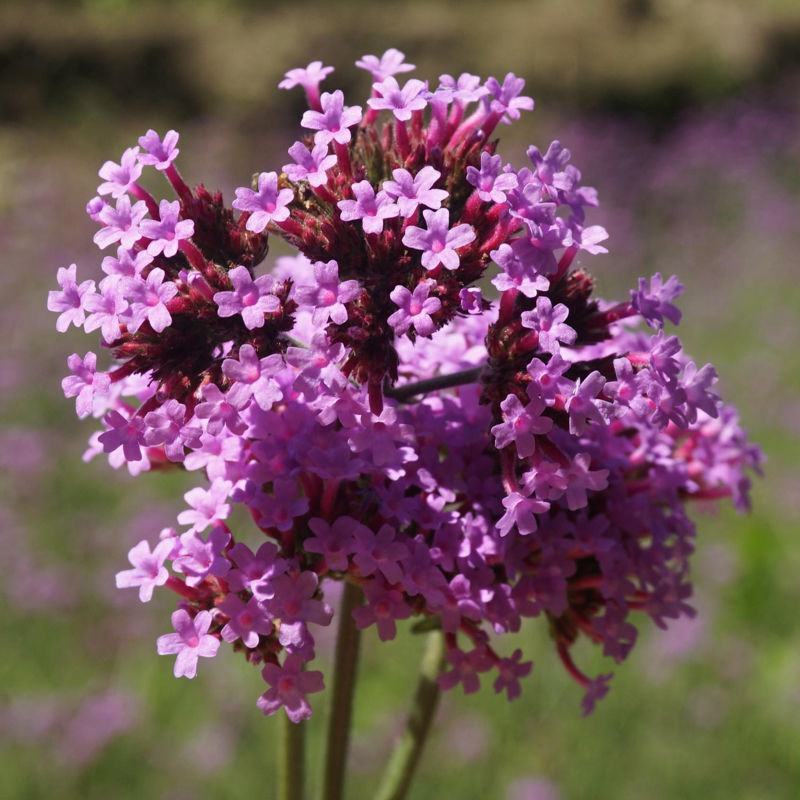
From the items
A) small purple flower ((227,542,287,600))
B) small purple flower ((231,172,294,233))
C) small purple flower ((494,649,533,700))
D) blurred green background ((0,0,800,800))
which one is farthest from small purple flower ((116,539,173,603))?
blurred green background ((0,0,800,800))

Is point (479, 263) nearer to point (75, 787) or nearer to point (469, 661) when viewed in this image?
point (469, 661)

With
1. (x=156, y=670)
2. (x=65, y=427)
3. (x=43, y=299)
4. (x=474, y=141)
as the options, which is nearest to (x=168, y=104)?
(x=43, y=299)

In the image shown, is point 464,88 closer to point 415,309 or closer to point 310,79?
point 310,79

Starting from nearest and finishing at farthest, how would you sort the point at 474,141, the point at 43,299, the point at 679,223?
the point at 474,141, the point at 43,299, the point at 679,223

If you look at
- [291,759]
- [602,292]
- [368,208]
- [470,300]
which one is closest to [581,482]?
[470,300]

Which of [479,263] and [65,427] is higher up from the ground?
[65,427]

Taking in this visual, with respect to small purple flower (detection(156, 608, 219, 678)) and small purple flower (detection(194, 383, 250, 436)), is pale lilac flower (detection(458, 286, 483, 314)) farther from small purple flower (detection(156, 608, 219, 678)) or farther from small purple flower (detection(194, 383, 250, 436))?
small purple flower (detection(156, 608, 219, 678))

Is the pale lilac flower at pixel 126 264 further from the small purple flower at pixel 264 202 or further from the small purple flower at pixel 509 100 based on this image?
the small purple flower at pixel 509 100
